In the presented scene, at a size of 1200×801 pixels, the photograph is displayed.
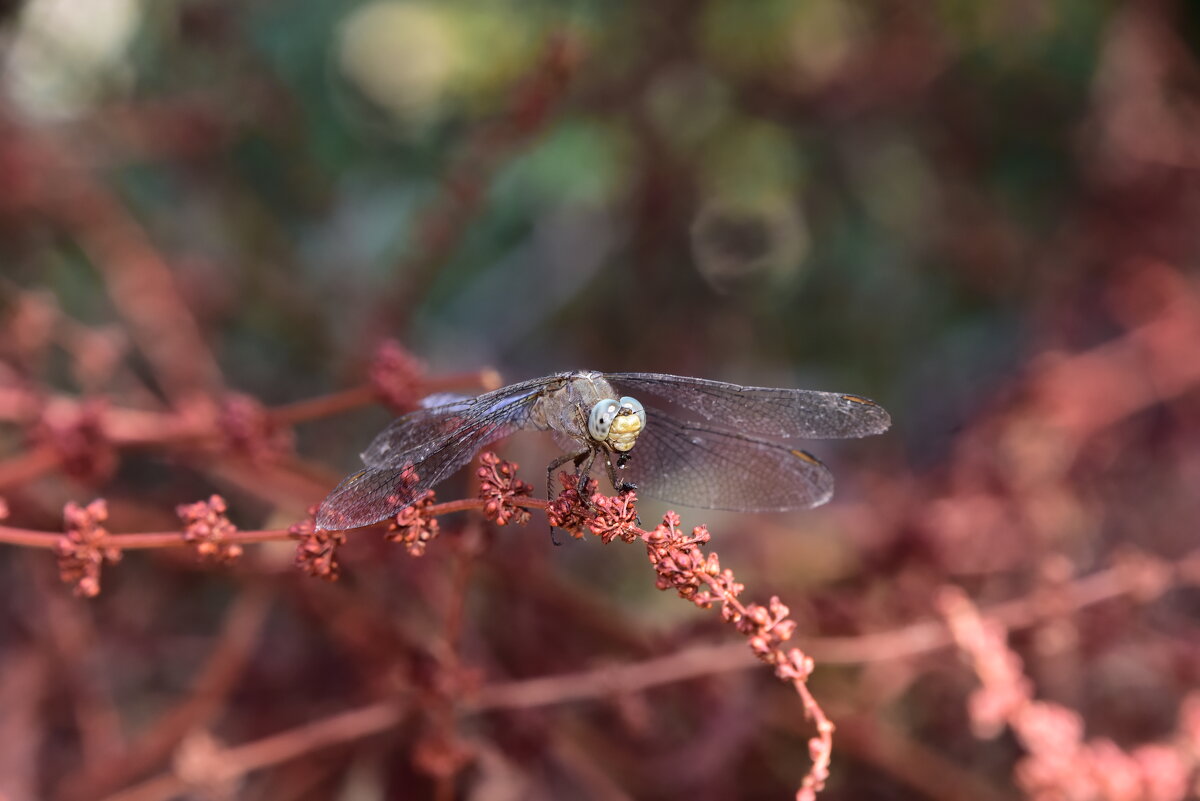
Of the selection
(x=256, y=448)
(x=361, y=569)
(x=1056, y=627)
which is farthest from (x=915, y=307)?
(x=256, y=448)

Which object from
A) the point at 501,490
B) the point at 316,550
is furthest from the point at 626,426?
the point at 316,550

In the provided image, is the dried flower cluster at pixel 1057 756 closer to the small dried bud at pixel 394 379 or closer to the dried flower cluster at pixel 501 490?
the dried flower cluster at pixel 501 490

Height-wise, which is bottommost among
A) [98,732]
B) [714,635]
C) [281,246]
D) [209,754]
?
[209,754]

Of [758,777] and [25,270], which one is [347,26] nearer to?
[25,270]

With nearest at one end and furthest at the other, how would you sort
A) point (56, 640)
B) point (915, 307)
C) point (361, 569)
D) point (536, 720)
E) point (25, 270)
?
point (536, 720) → point (361, 569) → point (56, 640) → point (25, 270) → point (915, 307)

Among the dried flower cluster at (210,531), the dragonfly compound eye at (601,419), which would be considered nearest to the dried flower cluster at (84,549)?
the dried flower cluster at (210,531)

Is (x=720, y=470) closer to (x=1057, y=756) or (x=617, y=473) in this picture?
(x=617, y=473)
